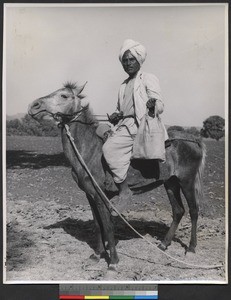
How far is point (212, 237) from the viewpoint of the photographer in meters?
5.50

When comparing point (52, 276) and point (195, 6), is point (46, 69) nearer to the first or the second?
point (195, 6)

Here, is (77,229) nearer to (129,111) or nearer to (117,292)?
(117,292)

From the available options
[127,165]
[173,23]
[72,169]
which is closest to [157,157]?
[127,165]

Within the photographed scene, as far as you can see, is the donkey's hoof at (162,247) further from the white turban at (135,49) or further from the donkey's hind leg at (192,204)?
the white turban at (135,49)

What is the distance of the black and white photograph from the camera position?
5297mm

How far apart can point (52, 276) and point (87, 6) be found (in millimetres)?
2534

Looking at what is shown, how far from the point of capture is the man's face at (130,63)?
17.4ft

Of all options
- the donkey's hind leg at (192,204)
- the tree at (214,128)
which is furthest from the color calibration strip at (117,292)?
the tree at (214,128)

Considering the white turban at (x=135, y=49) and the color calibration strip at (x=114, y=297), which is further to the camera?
the color calibration strip at (x=114, y=297)

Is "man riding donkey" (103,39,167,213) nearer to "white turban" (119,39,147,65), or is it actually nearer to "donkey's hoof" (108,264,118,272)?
"white turban" (119,39,147,65)

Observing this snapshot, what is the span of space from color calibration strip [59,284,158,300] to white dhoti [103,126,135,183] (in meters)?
1.02

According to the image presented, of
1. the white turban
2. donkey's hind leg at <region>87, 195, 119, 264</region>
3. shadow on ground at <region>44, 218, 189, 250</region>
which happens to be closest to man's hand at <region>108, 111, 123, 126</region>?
the white turban

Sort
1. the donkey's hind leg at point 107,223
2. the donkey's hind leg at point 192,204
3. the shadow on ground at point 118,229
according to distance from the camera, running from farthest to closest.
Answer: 1. the shadow on ground at point 118,229
2. the donkey's hind leg at point 192,204
3. the donkey's hind leg at point 107,223

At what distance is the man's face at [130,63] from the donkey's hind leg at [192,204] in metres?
1.13
